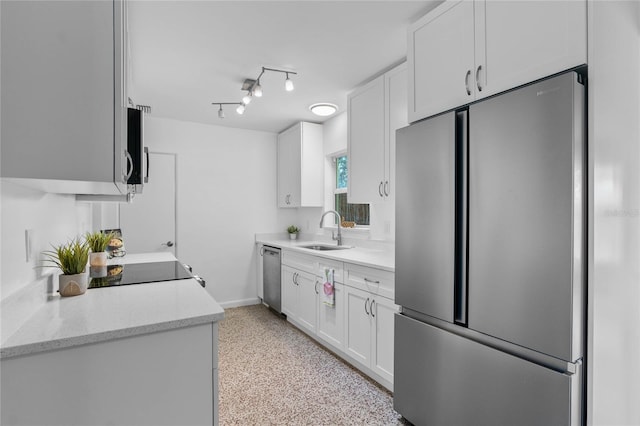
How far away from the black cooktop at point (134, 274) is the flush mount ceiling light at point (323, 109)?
85.4 inches

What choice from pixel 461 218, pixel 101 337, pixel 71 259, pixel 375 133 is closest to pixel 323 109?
pixel 375 133

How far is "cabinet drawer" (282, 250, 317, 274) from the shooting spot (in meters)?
3.29

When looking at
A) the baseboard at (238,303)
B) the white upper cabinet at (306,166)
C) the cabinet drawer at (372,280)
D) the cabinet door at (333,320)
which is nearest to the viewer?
the cabinet drawer at (372,280)

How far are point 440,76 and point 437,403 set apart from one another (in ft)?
5.64

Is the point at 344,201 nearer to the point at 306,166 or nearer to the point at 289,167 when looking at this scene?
the point at 306,166

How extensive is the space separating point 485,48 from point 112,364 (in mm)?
1972

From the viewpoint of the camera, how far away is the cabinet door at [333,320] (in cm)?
279

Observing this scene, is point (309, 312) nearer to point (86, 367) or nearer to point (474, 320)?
point (474, 320)

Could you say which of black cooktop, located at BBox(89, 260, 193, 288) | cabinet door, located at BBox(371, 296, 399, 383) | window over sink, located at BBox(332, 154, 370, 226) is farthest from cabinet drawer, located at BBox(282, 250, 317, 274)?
black cooktop, located at BBox(89, 260, 193, 288)

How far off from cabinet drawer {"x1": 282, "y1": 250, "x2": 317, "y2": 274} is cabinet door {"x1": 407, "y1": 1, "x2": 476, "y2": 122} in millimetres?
1788

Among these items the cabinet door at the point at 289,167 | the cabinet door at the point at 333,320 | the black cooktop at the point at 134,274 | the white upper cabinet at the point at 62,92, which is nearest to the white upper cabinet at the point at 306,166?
the cabinet door at the point at 289,167

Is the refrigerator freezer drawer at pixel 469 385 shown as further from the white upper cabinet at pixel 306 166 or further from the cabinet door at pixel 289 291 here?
the white upper cabinet at pixel 306 166

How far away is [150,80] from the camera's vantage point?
297 centimetres

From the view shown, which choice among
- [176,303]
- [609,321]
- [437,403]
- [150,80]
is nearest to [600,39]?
[609,321]
